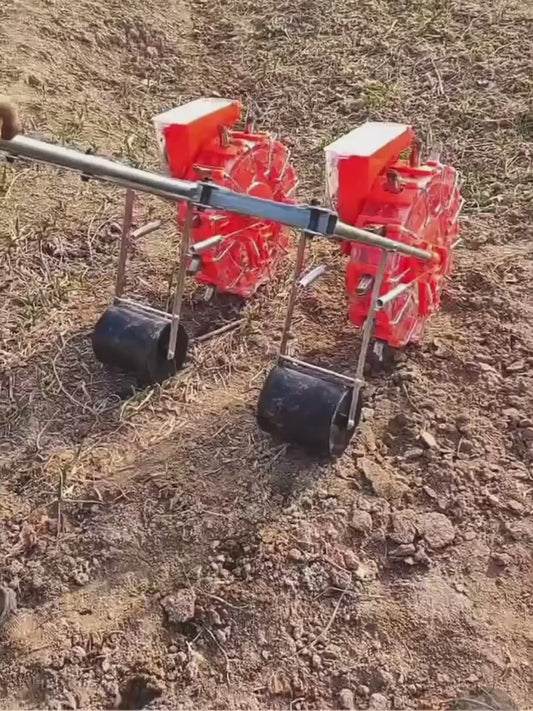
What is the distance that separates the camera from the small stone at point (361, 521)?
273 cm

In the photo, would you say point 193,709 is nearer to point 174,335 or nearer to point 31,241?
point 174,335

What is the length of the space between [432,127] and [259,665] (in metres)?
3.18

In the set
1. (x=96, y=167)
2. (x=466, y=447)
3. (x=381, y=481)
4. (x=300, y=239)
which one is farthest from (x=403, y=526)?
(x=96, y=167)

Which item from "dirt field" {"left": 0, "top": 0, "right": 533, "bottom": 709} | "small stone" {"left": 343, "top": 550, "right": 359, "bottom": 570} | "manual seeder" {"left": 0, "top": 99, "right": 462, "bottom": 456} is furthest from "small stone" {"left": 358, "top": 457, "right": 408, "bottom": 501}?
"small stone" {"left": 343, "top": 550, "right": 359, "bottom": 570}

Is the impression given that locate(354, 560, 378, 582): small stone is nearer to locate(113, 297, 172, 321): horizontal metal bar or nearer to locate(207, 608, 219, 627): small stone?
locate(207, 608, 219, 627): small stone

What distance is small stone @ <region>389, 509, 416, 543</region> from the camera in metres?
2.71

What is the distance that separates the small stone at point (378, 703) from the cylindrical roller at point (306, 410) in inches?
29.8

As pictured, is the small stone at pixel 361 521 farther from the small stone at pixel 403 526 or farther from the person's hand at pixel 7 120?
the person's hand at pixel 7 120

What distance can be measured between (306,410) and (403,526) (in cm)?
46

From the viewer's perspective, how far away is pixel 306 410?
9.08ft

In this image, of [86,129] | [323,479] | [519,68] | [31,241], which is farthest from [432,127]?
[323,479]

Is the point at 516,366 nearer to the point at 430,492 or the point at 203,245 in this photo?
the point at 430,492

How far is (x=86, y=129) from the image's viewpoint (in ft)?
14.8

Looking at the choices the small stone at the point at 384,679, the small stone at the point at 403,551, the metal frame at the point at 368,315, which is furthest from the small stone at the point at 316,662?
the metal frame at the point at 368,315
